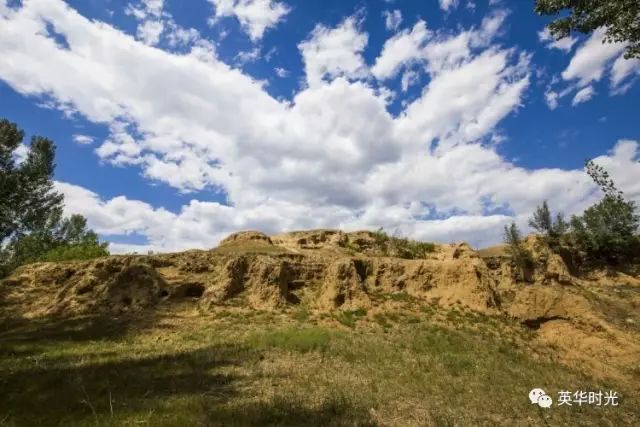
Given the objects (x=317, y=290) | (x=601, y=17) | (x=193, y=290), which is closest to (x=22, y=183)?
(x=193, y=290)

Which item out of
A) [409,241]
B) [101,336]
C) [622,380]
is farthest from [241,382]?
[409,241]

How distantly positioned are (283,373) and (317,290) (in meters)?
14.5

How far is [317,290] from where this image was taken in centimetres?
2986

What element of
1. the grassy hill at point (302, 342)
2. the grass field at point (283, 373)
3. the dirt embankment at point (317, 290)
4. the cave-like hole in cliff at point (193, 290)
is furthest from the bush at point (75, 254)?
the grass field at point (283, 373)

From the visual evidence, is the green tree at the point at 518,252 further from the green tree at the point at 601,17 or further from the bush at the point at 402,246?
the green tree at the point at 601,17

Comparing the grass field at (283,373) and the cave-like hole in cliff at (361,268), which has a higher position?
the cave-like hole in cliff at (361,268)

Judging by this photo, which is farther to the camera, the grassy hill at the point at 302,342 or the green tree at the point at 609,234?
the green tree at the point at 609,234

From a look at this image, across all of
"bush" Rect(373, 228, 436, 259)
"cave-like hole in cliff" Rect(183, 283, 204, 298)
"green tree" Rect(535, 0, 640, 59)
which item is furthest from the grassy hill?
"green tree" Rect(535, 0, 640, 59)

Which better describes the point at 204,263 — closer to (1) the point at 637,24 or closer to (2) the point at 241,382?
(2) the point at 241,382

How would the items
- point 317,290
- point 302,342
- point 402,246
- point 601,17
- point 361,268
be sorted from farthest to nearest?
point 402,246
point 361,268
point 317,290
point 302,342
point 601,17

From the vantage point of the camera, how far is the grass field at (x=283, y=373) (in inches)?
434

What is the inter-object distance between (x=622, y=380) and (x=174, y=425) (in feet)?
65.7

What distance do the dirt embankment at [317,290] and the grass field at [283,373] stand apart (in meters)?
1.68

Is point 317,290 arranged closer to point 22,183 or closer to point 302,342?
point 302,342
